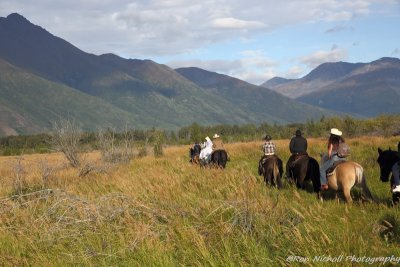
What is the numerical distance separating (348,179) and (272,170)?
10.7 feet

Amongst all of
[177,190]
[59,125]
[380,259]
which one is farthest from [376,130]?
[380,259]

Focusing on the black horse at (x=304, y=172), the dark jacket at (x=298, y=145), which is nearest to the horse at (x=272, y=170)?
the black horse at (x=304, y=172)

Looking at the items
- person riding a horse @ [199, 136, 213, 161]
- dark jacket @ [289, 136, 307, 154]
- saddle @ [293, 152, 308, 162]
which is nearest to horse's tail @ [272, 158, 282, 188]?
saddle @ [293, 152, 308, 162]

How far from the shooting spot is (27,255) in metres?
5.84

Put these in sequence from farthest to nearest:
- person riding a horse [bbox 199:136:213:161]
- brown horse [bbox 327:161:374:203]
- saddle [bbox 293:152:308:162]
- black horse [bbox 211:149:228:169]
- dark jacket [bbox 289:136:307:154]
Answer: person riding a horse [bbox 199:136:213:161]
black horse [bbox 211:149:228:169]
dark jacket [bbox 289:136:307:154]
saddle [bbox 293:152:308:162]
brown horse [bbox 327:161:374:203]

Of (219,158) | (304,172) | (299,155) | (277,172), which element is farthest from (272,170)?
(219,158)

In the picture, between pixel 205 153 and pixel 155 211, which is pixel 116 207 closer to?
pixel 155 211

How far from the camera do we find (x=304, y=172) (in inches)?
443

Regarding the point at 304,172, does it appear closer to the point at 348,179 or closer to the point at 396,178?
the point at 348,179

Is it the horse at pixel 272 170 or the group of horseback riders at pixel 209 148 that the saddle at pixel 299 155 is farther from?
the group of horseback riders at pixel 209 148

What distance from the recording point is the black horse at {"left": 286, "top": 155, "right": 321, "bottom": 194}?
11055mm

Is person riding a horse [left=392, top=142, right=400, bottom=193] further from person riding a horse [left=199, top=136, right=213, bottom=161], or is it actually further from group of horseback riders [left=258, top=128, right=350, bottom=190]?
person riding a horse [left=199, top=136, right=213, bottom=161]

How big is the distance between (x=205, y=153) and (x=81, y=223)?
44.8 ft

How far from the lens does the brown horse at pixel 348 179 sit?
8719 mm
